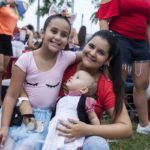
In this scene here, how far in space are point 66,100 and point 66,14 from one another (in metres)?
0.68

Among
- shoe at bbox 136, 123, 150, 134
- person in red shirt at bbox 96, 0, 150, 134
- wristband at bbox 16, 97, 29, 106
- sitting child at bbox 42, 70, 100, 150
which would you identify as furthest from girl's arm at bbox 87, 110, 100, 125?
shoe at bbox 136, 123, 150, 134

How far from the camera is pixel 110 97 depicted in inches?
106

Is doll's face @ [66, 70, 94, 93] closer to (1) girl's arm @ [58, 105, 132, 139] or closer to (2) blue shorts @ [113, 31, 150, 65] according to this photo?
(1) girl's arm @ [58, 105, 132, 139]

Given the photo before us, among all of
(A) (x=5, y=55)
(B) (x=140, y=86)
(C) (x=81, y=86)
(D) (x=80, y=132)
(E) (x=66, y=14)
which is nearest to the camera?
(D) (x=80, y=132)

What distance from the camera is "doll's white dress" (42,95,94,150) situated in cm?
250

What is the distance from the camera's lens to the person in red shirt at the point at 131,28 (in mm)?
3967

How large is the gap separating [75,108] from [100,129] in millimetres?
188

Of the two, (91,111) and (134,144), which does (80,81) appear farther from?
(134,144)

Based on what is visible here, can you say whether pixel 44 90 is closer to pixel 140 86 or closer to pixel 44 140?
pixel 44 140

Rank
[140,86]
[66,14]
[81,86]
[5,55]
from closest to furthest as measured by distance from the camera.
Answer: [81,86] < [66,14] < [140,86] < [5,55]

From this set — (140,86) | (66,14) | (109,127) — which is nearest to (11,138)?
(109,127)

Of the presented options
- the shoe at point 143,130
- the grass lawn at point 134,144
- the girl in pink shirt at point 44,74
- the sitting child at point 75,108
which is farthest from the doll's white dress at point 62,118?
the shoe at point 143,130

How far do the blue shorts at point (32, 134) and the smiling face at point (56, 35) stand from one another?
39 centimetres

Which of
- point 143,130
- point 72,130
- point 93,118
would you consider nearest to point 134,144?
point 143,130
